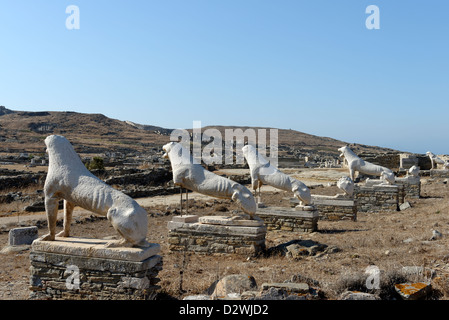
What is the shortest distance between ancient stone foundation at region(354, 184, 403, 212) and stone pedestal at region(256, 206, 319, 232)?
5.28m

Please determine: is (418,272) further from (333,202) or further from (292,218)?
(333,202)

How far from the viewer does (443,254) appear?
6.92m

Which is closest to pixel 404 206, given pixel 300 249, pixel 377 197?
pixel 377 197

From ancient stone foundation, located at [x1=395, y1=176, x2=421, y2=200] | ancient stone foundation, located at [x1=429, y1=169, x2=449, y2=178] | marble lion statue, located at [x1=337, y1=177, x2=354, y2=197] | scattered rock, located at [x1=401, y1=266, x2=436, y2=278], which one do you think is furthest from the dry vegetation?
ancient stone foundation, located at [x1=429, y1=169, x2=449, y2=178]

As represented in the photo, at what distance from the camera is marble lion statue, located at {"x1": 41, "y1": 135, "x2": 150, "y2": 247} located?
5645mm

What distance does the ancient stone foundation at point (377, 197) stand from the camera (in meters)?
16.2

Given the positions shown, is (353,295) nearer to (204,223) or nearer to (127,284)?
(127,284)

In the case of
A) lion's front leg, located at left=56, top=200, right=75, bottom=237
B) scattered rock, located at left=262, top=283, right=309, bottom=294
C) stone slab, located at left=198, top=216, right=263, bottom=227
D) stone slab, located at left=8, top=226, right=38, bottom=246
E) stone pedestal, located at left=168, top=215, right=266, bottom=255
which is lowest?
stone slab, located at left=8, top=226, right=38, bottom=246

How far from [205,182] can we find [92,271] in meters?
3.84

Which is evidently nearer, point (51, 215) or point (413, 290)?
point (413, 290)

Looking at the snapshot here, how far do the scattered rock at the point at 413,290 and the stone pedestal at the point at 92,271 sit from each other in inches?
125

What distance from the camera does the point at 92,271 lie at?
18.5 ft

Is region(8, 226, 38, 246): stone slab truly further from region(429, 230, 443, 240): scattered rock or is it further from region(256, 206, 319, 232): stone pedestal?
region(429, 230, 443, 240): scattered rock
